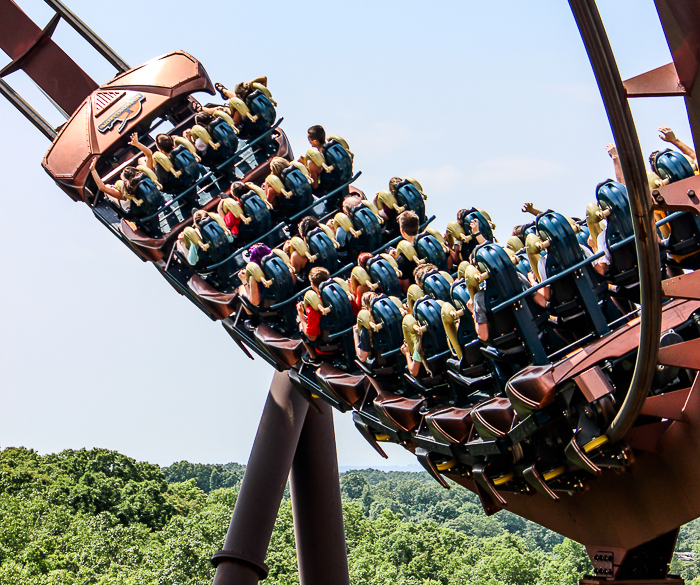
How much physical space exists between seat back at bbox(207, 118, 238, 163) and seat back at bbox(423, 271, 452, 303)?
5.20m

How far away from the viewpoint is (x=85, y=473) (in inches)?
1435

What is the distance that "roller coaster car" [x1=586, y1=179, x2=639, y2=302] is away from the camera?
17.7ft

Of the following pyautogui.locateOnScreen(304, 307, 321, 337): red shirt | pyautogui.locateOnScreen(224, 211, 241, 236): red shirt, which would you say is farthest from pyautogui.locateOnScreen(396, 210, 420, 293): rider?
pyautogui.locateOnScreen(224, 211, 241, 236): red shirt

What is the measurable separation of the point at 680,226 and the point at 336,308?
3.07 meters

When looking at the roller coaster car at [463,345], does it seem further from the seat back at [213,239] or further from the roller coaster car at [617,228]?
the seat back at [213,239]

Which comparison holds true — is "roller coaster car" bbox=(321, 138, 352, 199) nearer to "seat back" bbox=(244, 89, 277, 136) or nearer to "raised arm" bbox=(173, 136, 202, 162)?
"seat back" bbox=(244, 89, 277, 136)

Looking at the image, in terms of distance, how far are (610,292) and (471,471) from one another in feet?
5.21

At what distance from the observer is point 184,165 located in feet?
35.7

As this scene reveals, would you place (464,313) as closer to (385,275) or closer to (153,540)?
(385,275)

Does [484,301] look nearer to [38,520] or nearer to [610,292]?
[610,292]

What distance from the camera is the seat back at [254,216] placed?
9.81 m

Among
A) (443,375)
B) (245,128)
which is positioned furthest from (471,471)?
(245,128)

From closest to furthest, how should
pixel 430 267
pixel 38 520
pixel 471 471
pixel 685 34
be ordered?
pixel 685 34, pixel 471 471, pixel 430 267, pixel 38 520

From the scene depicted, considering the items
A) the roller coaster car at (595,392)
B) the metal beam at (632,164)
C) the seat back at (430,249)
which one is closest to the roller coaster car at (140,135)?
the seat back at (430,249)
